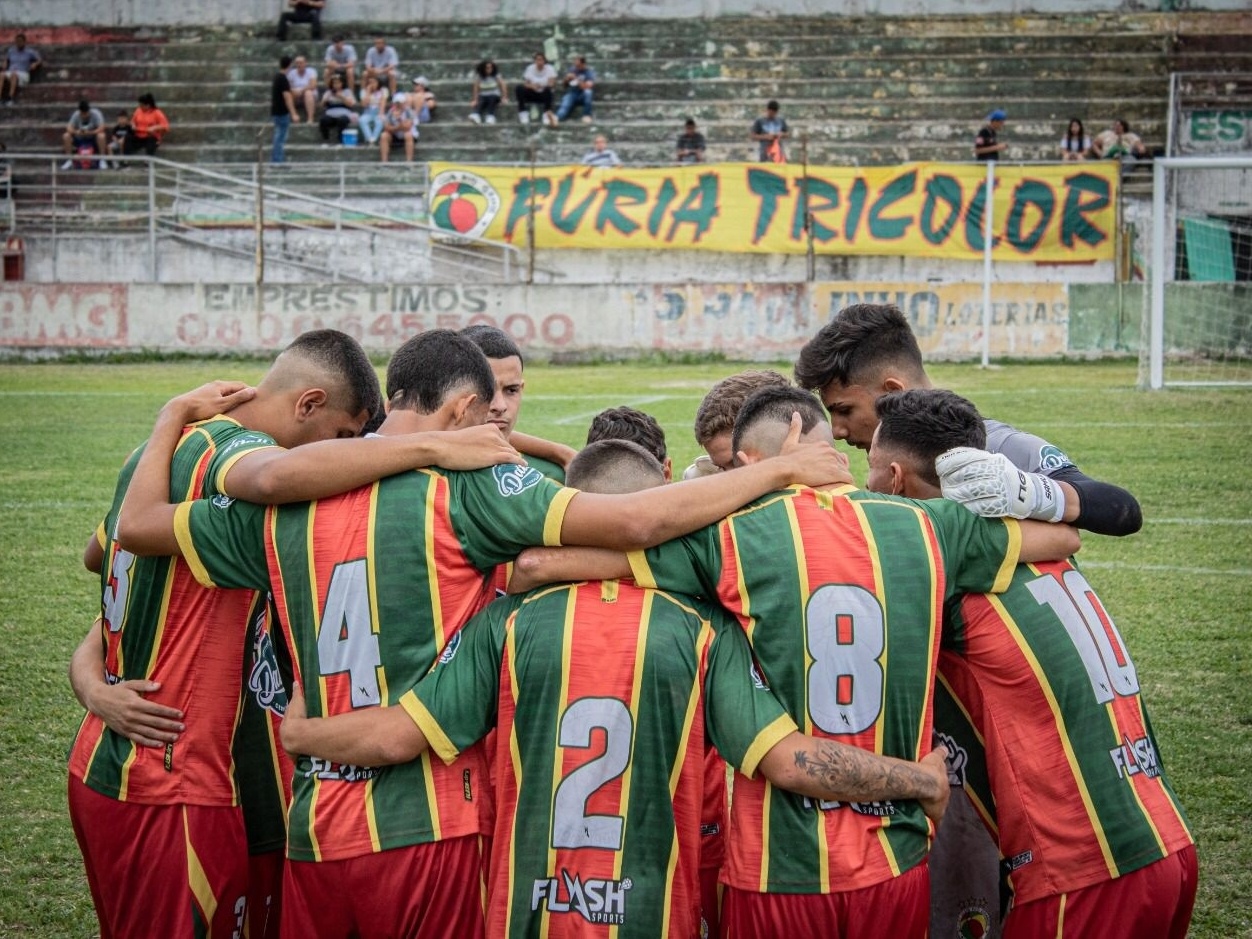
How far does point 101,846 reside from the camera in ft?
11.7

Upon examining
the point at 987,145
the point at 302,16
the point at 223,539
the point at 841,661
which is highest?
the point at 302,16

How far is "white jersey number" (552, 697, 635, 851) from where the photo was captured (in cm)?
305

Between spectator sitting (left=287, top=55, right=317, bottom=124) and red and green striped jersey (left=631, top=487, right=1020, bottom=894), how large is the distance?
2723 cm

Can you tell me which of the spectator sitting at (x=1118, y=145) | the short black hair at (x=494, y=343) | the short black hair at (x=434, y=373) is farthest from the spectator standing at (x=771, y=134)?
the short black hair at (x=434, y=373)

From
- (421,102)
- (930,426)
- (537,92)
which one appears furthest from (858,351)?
(421,102)

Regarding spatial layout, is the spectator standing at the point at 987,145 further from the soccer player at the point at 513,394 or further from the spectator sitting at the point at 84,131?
the soccer player at the point at 513,394

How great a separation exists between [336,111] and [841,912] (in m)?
27.0

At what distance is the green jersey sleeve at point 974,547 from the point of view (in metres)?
3.30

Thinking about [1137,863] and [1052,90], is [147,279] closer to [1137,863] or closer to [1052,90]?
[1052,90]

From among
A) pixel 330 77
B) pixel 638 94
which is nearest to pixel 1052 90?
pixel 638 94

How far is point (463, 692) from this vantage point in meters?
3.16

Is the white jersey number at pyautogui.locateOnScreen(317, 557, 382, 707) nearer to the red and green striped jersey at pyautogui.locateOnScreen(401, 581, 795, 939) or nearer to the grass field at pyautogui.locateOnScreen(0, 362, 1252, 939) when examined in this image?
the red and green striped jersey at pyautogui.locateOnScreen(401, 581, 795, 939)

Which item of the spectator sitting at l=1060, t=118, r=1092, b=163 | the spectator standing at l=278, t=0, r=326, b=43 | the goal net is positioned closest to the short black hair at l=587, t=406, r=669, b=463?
the goal net

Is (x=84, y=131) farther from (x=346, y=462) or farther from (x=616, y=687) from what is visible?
(x=616, y=687)
